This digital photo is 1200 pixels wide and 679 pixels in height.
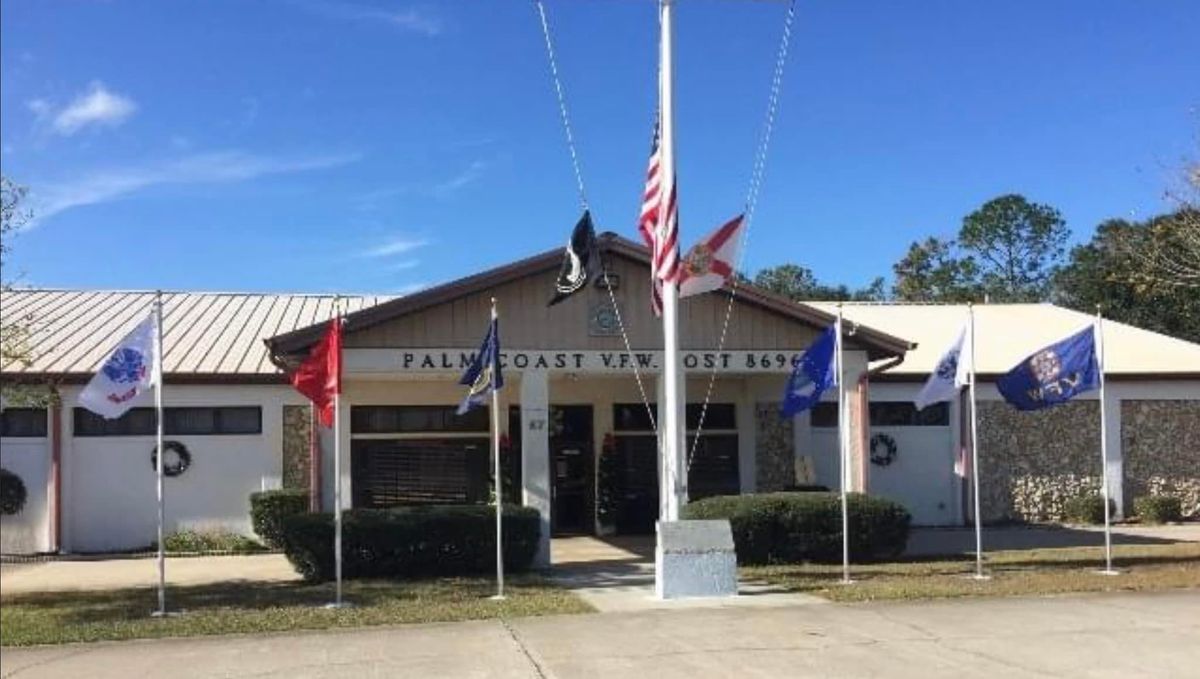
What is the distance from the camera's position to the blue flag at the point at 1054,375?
642 inches

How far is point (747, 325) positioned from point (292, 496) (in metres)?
8.96

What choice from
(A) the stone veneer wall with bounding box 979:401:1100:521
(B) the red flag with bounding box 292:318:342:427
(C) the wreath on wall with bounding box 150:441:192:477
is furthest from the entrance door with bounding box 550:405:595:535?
(B) the red flag with bounding box 292:318:342:427

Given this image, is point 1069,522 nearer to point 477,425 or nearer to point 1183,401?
point 1183,401

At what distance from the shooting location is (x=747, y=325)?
1933cm

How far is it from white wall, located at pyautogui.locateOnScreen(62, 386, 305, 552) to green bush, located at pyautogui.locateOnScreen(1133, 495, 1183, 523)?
60.2 feet

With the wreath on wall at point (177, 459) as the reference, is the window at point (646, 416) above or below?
above

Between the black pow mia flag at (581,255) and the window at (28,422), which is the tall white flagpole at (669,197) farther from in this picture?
the window at (28,422)

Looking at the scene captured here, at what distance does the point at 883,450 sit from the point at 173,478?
48.4 ft

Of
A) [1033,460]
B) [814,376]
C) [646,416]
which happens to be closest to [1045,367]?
[814,376]

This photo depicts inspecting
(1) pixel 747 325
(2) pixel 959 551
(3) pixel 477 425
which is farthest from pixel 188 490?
(2) pixel 959 551

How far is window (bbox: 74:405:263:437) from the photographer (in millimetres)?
23188

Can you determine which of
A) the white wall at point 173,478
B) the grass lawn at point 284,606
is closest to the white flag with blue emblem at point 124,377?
the grass lawn at point 284,606

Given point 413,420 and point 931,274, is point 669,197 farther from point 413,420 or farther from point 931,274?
point 931,274

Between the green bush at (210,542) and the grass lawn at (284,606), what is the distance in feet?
21.7
